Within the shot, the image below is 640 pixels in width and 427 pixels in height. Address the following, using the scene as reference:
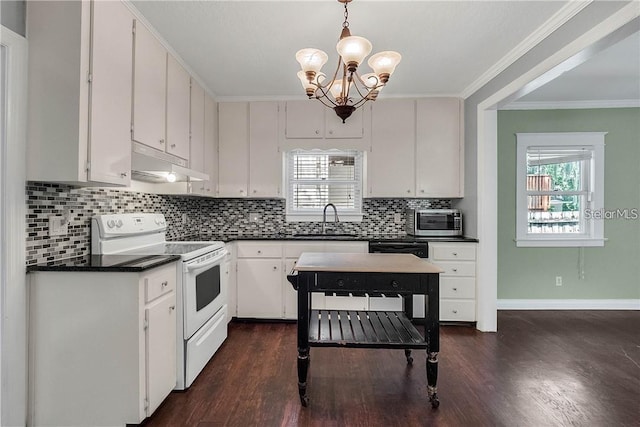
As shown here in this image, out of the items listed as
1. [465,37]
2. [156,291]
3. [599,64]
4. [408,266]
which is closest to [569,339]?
[408,266]

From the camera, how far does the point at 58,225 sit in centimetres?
180

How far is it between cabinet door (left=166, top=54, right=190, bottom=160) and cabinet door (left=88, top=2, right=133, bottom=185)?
0.54 m

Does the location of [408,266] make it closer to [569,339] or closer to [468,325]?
[468,325]

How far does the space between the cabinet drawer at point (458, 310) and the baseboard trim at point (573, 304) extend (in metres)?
0.90

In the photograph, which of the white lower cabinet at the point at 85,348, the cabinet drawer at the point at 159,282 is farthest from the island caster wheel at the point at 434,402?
the cabinet drawer at the point at 159,282

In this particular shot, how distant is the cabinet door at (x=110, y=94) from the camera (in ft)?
5.37

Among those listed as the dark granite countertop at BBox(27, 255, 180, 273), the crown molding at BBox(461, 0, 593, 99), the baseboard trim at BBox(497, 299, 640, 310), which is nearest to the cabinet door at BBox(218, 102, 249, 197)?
the dark granite countertop at BBox(27, 255, 180, 273)

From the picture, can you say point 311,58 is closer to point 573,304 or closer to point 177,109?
point 177,109

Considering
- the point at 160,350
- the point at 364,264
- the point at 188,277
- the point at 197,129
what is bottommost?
the point at 160,350

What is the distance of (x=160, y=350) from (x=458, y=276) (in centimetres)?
278

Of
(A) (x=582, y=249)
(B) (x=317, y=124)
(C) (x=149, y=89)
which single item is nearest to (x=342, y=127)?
(B) (x=317, y=124)

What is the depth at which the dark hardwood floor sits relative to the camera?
70.0 inches

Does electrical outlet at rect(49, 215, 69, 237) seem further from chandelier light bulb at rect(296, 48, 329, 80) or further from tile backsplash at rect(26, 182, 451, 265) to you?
chandelier light bulb at rect(296, 48, 329, 80)

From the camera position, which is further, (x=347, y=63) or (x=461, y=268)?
(x=461, y=268)
